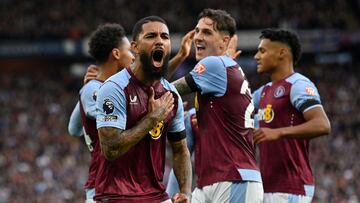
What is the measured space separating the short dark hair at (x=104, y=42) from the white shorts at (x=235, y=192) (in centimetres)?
171

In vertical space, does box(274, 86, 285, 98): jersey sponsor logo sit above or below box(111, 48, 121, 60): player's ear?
below

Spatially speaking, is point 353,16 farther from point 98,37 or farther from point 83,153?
point 98,37

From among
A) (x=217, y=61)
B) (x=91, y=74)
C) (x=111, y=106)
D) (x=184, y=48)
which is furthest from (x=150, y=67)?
(x=91, y=74)

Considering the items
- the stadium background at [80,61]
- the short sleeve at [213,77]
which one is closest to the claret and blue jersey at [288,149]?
the short sleeve at [213,77]

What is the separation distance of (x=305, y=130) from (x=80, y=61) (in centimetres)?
2459

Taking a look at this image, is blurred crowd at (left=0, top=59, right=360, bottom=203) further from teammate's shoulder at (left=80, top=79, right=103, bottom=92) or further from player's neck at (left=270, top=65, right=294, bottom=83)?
teammate's shoulder at (left=80, top=79, right=103, bottom=92)

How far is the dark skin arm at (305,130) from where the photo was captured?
6.93 metres

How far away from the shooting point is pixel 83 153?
24.7m

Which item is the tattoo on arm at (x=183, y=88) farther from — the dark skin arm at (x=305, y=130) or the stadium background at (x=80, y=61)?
the stadium background at (x=80, y=61)

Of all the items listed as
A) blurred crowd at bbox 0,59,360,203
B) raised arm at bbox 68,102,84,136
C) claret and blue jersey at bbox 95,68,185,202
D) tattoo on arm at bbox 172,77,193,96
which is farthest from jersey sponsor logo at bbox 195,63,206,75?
blurred crowd at bbox 0,59,360,203

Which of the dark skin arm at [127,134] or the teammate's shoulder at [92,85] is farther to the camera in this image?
the teammate's shoulder at [92,85]

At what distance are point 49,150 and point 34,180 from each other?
2185 millimetres

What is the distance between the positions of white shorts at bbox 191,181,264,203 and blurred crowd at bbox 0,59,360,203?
14.4 m

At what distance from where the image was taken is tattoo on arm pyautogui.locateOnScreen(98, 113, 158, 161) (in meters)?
5.86
